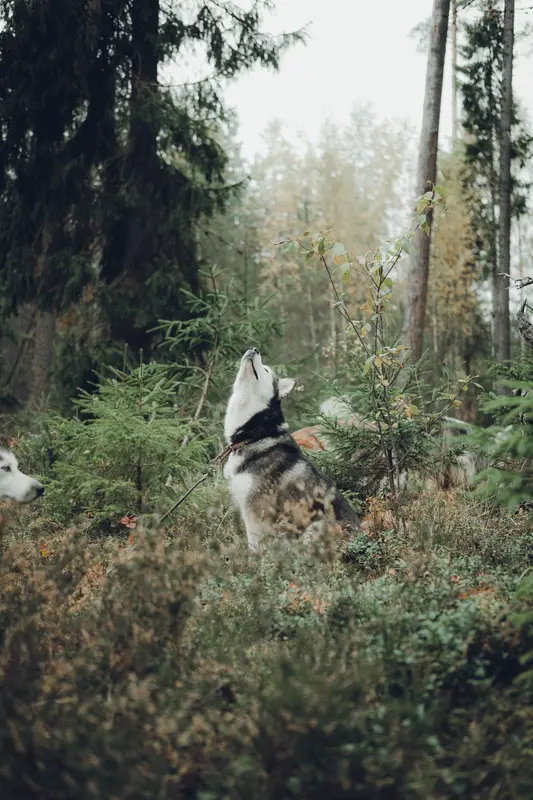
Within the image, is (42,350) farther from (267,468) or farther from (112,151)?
(267,468)

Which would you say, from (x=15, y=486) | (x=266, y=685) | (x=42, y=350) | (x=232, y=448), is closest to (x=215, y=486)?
(x=232, y=448)

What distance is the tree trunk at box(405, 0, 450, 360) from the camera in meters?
10.7

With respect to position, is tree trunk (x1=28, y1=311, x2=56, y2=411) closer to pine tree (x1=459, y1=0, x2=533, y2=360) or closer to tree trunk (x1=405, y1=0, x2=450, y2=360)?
tree trunk (x1=405, y1=0, x2=450, y2=360)

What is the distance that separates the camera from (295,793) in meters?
2.32

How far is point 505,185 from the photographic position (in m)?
14.6

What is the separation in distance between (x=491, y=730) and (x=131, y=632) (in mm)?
1575

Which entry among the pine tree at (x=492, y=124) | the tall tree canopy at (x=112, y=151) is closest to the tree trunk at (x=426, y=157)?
the tall tree canopy at (x=112, y=151)

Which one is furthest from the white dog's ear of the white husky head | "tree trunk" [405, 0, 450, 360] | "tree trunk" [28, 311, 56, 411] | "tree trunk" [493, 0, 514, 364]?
"tree trunk" [28, 311, 56, 411]

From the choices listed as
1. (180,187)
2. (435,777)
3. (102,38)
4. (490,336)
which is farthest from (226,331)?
(490,336)

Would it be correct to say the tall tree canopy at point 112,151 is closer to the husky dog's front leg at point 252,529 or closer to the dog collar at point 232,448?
the dog collar at point 232,448

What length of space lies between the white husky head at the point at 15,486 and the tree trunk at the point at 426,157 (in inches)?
230

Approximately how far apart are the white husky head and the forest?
3.1 inches

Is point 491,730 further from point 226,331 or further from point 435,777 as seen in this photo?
point 226,331

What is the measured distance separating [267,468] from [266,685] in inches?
124
